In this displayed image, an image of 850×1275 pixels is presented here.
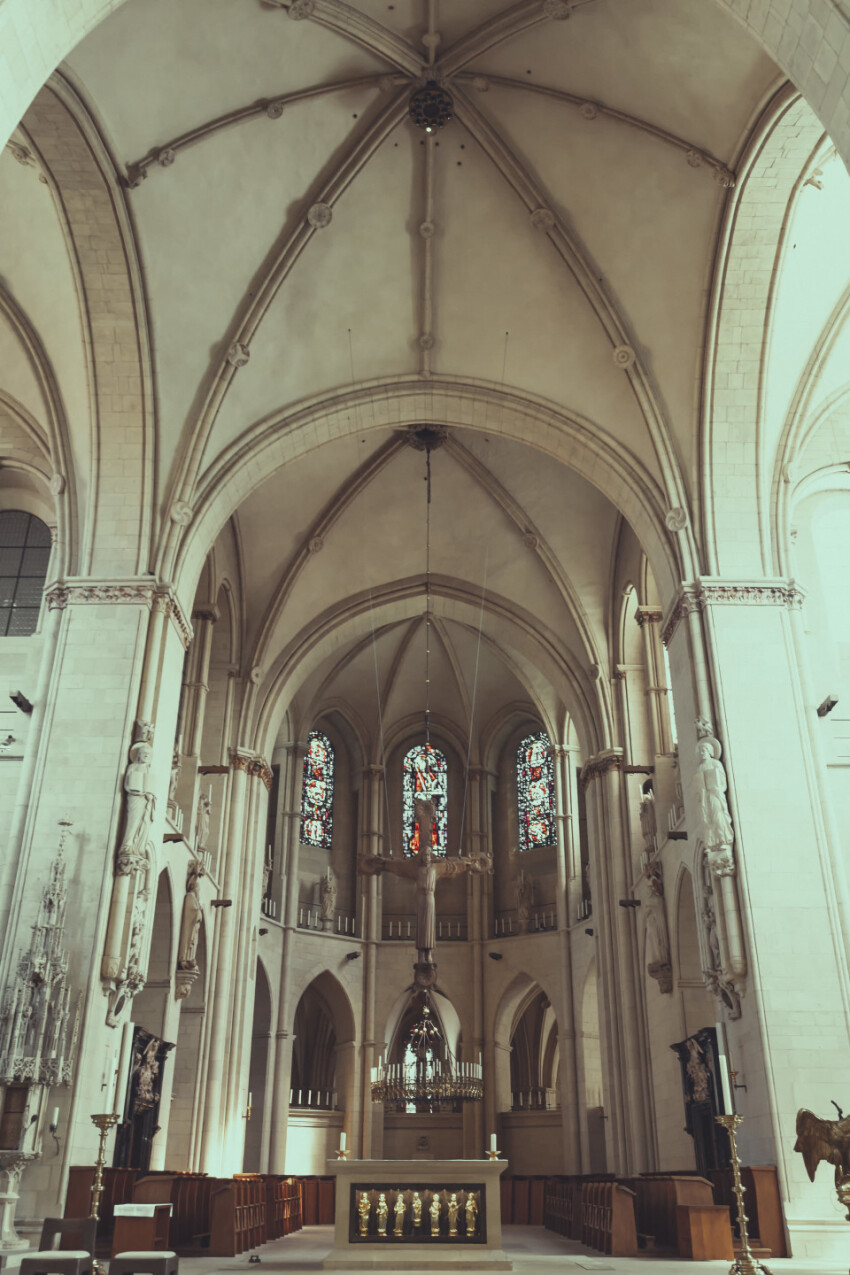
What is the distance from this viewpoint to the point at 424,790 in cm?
3005

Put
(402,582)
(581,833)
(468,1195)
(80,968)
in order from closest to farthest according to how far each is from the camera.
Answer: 1. (468,1195)
2. (80,968)
3. (402,582)
4. (581,833)

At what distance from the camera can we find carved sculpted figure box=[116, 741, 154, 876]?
13117 millimetres

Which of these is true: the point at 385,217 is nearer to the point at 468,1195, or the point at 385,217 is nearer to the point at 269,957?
the point at 468,1195

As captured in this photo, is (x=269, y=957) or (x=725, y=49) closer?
(x=725, y=49)

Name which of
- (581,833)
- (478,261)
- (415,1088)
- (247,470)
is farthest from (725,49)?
(581,833)

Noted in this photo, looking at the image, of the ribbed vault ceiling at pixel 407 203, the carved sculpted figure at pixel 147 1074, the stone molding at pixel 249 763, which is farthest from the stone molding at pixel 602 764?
the carved sculpted figure at pixel 147 1074

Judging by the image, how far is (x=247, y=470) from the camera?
16.6 meters

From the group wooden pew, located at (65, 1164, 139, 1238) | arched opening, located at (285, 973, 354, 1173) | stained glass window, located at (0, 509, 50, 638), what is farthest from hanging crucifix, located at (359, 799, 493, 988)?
arched opening, located at (285, 973, 354, 1173)

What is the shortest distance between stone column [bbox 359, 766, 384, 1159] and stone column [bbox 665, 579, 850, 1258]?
47.7 feet

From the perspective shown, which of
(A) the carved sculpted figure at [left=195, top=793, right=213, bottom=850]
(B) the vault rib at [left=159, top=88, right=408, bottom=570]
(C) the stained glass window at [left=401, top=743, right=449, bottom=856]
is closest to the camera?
(B) the vault rib at [left=159, top=88, right=408, bottom=570]

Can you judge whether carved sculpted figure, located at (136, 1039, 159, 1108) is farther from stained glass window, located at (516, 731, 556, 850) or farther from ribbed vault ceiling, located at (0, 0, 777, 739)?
stained glass window, located at (516, 731, 556, 850)

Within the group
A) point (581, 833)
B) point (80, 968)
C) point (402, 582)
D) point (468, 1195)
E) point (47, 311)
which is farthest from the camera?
point (581, 833)

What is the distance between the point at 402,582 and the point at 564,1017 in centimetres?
1042

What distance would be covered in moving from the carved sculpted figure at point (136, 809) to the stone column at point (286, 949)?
1251 centimetres
